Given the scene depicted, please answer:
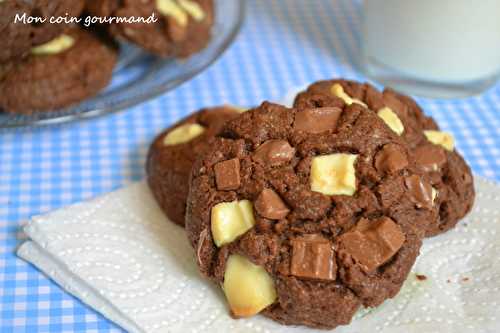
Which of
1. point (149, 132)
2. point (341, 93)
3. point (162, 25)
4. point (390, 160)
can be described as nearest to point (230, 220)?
point (390, 160)

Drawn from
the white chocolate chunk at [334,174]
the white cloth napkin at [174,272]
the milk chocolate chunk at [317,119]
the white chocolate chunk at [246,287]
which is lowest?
the white cloth napkin at [174,272]

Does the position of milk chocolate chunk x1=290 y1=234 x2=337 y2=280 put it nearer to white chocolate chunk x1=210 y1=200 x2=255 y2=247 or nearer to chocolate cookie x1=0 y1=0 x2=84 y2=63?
white chocolate chunk x1=210 y1=200 x2=255 y2=247

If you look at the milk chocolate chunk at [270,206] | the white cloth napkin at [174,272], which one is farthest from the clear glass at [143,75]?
the milk chocolate chunk at [270,206]

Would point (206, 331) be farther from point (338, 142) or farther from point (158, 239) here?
point (338, 142)

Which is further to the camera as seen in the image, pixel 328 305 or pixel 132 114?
pixel 132 114

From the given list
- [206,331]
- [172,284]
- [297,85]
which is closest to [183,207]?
[172,284]

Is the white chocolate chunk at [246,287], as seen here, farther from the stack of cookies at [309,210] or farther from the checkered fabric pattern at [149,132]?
the checkered fabric pattern at [149,132]

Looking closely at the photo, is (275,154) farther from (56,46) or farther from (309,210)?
(56,46)
